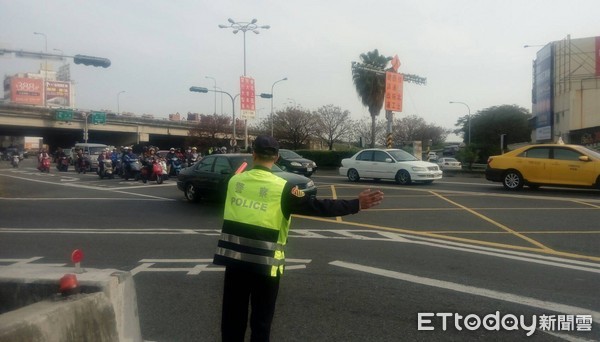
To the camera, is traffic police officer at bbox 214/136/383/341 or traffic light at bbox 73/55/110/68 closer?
traffic police officer at bbox 214/136/383/341

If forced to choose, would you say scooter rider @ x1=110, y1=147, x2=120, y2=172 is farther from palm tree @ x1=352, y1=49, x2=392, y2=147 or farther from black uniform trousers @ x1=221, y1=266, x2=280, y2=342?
black uniform trousers @ x1=221, y1=266, x2=280, y2=342

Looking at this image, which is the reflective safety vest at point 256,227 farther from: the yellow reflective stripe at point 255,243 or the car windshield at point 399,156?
the car windshield at point 399,156

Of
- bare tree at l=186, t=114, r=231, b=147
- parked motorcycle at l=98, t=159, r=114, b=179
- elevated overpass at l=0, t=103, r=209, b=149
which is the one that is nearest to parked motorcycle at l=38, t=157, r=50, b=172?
parked motorcycle at l=98, t=159, r=114, b=179

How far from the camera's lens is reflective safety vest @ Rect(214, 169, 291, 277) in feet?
10.8

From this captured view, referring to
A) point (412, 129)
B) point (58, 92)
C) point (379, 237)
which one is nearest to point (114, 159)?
point (379, 237)

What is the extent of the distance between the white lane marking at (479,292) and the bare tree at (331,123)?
1926 inches

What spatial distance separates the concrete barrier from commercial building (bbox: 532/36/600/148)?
41678mm

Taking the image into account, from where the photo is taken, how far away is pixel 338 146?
58156 mm

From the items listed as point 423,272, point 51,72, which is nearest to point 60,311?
point 423,272

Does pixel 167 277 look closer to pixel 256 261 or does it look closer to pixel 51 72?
pixel 256 261

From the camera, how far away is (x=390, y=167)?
68.9 feet

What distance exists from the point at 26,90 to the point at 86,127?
81.6 meters

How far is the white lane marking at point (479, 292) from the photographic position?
516 centimetres

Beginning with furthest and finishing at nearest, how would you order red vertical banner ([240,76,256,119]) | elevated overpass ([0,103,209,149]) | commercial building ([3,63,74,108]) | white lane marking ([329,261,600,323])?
commercial building ([3,63,74,108]) → elevated overpass ([0,103,209,149]) → red vertical banner ([240,76,256,119]) → white lane marking ([329,261,600,323])
